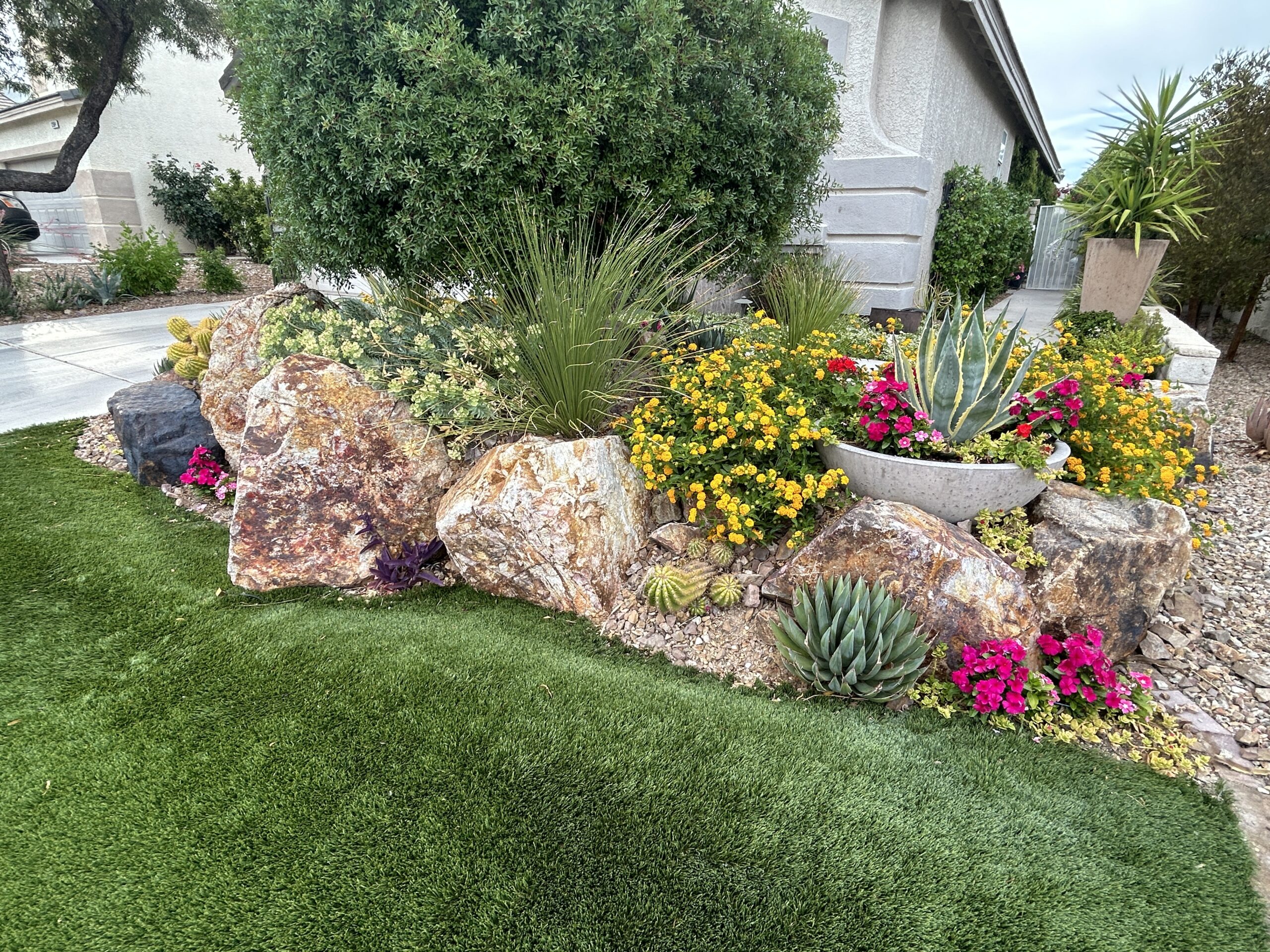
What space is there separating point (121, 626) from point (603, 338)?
2750 mm

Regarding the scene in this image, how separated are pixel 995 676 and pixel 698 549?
1.40 m

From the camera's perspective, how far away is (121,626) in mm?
3078

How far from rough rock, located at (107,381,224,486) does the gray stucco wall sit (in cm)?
656

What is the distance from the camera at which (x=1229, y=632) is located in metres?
3.10

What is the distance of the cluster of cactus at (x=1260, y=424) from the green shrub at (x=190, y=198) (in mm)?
20837

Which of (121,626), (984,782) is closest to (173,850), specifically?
(121,626)

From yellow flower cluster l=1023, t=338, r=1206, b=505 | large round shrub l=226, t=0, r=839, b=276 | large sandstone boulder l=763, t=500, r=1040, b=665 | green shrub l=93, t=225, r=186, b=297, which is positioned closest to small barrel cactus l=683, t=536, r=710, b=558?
large sandstone boulder l=763, t=500, r=1040, b=665

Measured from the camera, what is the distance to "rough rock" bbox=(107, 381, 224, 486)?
15.1 feet

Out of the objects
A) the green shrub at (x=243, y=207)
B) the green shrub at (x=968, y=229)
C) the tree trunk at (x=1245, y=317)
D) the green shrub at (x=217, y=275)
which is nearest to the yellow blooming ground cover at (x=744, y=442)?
the green shrub at (x=968, y=229)

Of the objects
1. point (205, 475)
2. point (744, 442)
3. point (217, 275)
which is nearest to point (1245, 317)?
point (744, 442)

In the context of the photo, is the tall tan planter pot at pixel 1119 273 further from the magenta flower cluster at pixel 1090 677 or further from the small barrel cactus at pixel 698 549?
the small barrel cactus at pixel 698 549

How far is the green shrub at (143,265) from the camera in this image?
463 inches

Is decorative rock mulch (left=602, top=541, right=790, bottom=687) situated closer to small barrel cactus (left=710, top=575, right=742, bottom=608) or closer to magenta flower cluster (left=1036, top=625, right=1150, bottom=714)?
small barrel cactus (left=710, top=575, right=742, bottom=608)

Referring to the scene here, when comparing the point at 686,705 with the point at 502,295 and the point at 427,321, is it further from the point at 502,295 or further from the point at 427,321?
the point at 427,321
